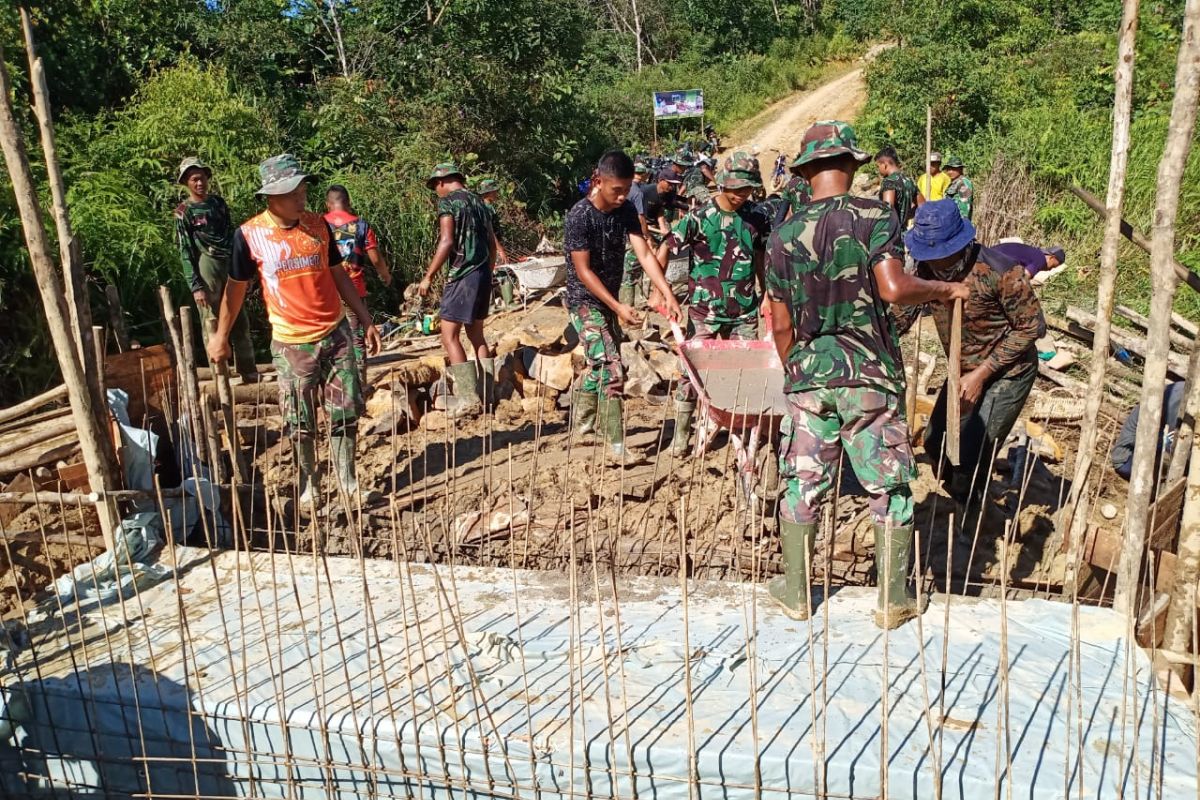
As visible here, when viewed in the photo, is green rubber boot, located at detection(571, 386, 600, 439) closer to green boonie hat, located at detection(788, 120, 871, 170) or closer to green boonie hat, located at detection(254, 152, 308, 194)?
green boonie hat, located at detection(254, 152, 308, 194)

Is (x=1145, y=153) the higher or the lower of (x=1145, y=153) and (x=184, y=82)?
the lower

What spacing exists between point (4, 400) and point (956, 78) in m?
13.9

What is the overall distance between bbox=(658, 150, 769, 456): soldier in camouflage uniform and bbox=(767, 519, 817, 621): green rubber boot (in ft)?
6.21

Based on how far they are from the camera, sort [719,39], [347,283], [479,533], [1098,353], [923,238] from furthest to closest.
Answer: [719,39] → [347,283] → [479,533] → [923,238] → [1098,353]

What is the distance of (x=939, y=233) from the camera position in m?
3.66

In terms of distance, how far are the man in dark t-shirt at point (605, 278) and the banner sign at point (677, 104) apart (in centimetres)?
1379

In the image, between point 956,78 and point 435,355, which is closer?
point 435,355

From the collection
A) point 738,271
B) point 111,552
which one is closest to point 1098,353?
point 738,271

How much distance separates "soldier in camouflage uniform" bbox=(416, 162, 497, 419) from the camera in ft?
18.2

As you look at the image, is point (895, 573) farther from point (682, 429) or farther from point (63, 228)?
point (63, 228)

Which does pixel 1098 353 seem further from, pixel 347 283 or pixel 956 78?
pixel 956 78

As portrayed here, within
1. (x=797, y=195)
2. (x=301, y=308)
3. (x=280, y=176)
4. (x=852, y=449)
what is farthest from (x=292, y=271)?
(x=797, y=195)

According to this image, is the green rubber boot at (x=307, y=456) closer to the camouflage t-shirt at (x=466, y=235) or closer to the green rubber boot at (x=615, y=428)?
the green rubber boot at (x=615, y=428)

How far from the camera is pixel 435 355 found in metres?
6.80
